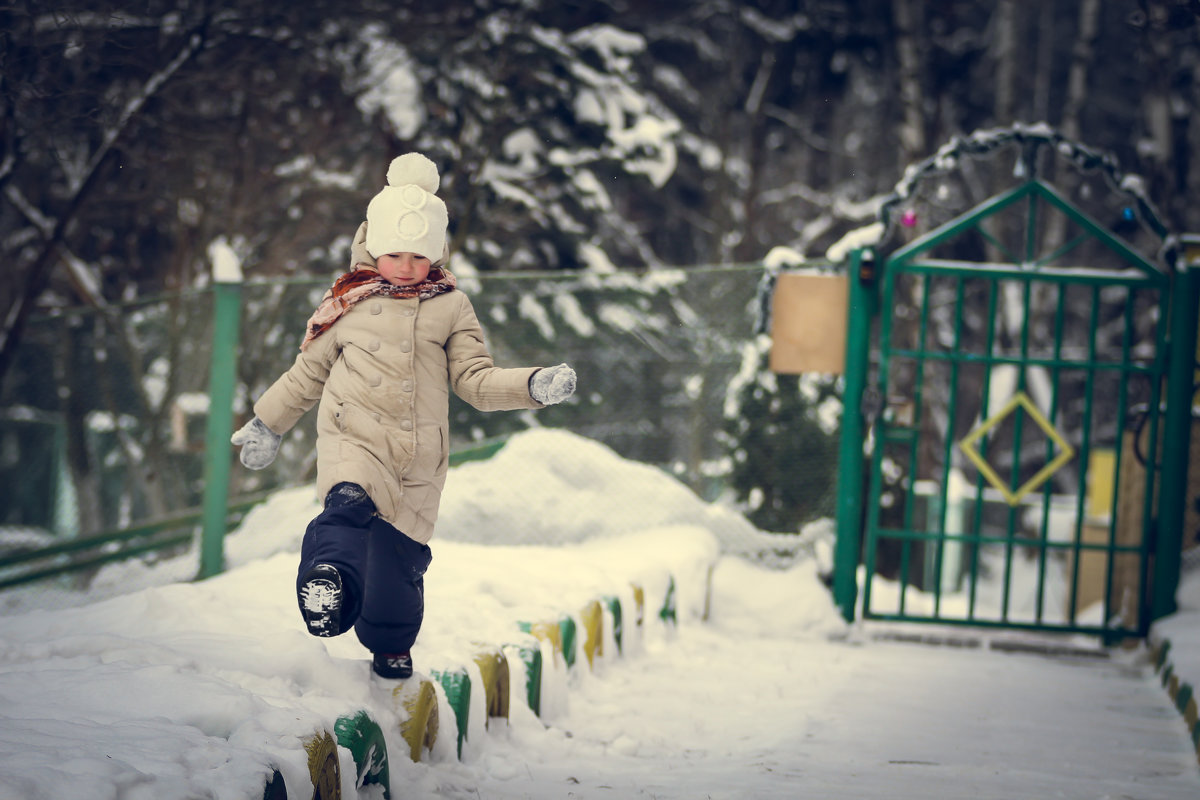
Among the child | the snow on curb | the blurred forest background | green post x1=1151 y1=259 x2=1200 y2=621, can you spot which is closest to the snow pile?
the snow on curb

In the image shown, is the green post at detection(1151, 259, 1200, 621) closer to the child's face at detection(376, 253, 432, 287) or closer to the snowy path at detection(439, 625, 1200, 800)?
the snowy path at detection(439, 625, 1200, 800)

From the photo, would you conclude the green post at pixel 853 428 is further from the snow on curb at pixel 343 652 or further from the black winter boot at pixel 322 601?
the black winter boot at pixel 322 601

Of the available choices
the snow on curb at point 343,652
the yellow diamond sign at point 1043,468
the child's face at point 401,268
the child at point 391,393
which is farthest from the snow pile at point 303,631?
the yellow diamond sign at point 1043,468

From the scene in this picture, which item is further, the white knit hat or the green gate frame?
the green gate frame

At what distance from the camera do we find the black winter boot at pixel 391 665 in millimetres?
2975

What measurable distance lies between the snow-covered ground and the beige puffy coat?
1.51 ft

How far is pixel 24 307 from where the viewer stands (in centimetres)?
581

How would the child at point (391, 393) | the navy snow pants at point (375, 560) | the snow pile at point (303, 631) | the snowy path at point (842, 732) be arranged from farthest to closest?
the snowy path at point (842, 732)
the child at point (391, 393)
the navy snow pants at point (375, 560)
the snow pile at point (303, 631)

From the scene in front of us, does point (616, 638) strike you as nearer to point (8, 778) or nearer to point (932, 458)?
point (8, 778)

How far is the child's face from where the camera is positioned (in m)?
3.07

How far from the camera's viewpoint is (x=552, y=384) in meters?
2.88

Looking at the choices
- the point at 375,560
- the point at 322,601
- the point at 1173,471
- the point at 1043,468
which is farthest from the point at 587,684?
the point at 1173,471

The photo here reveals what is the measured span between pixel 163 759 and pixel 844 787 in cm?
196

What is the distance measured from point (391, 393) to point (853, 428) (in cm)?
358
